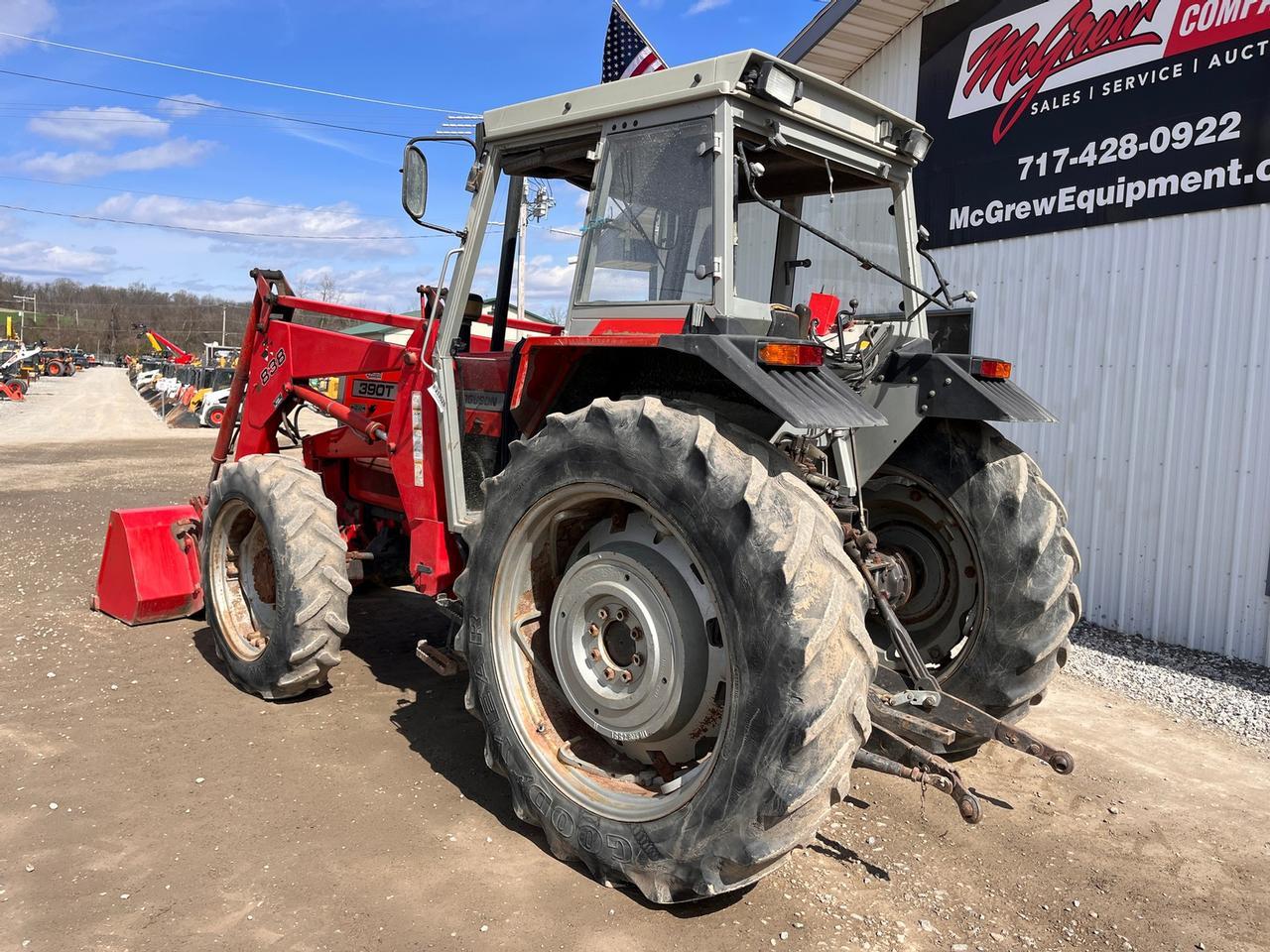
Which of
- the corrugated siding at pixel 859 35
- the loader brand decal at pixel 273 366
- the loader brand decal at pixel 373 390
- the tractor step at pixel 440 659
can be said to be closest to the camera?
the tractor step at pixel 440 659

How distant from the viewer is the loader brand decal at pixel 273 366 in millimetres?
5484

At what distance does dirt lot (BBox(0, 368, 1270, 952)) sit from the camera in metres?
2.91

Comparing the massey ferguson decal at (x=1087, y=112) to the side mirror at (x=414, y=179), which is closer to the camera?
the side mirror at (x=414, y=179)

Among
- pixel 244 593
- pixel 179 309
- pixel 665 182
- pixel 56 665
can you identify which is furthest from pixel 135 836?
pixel 179 309

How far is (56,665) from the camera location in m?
5.14

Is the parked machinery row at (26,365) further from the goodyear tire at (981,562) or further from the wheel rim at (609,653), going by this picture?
the goodyear tire at (981,562)

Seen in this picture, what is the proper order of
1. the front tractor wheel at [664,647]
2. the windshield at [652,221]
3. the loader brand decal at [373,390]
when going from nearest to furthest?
1. the front tractor wheel at [664,647]
2. the windshield at [652,221]
3. the loader brand decal at [373,390]

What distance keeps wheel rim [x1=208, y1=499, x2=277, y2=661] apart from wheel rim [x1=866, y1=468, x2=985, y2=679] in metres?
Answer: 3.29

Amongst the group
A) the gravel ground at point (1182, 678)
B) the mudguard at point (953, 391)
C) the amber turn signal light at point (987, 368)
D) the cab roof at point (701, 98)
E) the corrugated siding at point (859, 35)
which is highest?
the corrugated siding at point (859, 35)

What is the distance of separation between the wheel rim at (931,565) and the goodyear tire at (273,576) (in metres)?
2.64

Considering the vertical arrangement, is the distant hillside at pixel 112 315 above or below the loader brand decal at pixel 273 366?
above

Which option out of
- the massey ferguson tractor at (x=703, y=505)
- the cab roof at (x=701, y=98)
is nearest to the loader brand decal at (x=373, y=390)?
the massey ferguson tractor at (x=703, y=505)

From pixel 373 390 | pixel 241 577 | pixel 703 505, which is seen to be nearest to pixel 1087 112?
pixel 373 390

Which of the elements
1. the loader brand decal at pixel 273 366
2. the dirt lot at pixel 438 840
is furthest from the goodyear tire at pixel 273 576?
the loader brand decal at pixel 273 366
